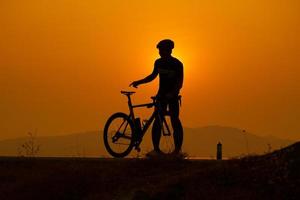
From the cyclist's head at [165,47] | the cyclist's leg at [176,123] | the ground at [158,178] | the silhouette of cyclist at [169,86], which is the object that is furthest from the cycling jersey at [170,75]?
the ground at [158,178]

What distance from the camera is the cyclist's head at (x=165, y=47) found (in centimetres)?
1689

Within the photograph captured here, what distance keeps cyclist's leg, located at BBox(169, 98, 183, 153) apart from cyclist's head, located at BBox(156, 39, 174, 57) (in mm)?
1176

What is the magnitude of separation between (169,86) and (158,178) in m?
3.83

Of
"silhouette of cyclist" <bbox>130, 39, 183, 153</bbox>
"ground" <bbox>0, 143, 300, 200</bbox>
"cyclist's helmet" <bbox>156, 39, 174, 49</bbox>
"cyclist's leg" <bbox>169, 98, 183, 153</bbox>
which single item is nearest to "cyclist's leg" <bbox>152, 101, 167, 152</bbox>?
"silhouette of cyclist" <bbox>130, 39, 183, 153</bbox>

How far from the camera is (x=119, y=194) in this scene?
12.7m

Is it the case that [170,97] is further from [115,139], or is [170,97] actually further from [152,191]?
[152,191]

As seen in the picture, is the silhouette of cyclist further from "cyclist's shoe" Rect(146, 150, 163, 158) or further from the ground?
the ground

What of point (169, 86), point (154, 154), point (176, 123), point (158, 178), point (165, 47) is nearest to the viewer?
point (158, 178)

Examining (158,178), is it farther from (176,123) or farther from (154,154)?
(176,123)

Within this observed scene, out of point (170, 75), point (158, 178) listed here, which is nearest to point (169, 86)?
point (170, 75)

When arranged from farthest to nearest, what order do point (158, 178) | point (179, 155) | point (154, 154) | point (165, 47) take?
point (165, 47), point (154, 154), point (179, 155), point (158, 178)

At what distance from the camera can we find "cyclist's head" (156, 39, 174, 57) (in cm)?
1689

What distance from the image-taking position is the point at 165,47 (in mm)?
16922

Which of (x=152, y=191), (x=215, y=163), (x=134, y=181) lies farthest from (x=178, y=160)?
(x=152, y=191)
